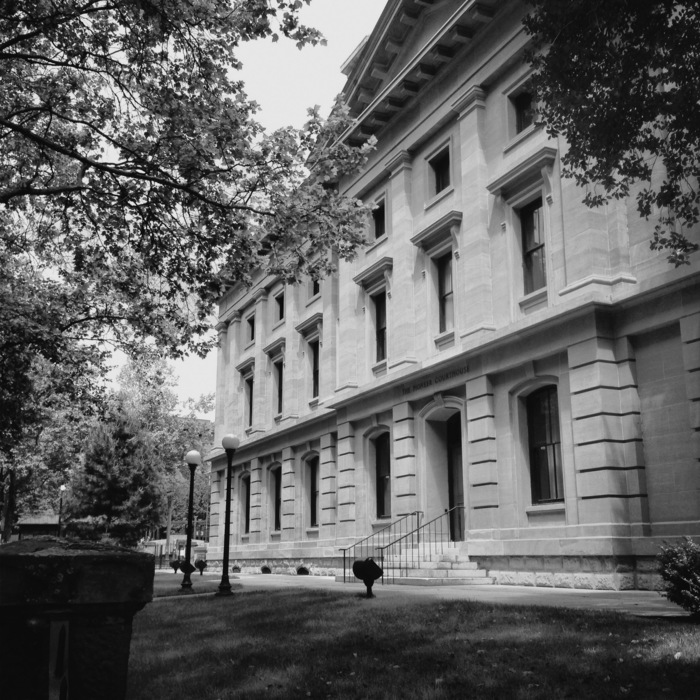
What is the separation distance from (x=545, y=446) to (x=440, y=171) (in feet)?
33.4

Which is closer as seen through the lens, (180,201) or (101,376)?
(180,201)

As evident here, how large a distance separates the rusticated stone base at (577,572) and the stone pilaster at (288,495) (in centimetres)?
1439

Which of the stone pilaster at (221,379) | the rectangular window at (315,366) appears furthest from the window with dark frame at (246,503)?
the rectangular window at (315,366)

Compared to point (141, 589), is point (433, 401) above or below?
above

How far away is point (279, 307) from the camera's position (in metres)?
37.0

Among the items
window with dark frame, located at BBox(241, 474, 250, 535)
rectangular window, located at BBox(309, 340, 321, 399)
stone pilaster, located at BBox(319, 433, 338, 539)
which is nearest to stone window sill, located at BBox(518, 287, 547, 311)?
stone pilaster, located at BBox(319, 433, 338, 539)

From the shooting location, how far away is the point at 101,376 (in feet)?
71.3

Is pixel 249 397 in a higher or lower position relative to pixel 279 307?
lower

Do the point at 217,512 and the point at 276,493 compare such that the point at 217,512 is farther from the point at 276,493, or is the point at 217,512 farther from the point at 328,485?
the point at 328,485

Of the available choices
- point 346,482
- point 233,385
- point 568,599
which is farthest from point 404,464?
point 233,385

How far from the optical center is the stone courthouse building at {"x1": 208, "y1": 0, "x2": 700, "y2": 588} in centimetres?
1588

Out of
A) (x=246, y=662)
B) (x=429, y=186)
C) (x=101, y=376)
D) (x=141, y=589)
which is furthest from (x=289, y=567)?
(x=141, y=589)

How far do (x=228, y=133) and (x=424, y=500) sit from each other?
12801mm

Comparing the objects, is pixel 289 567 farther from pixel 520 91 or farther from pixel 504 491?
pixel 520 91
